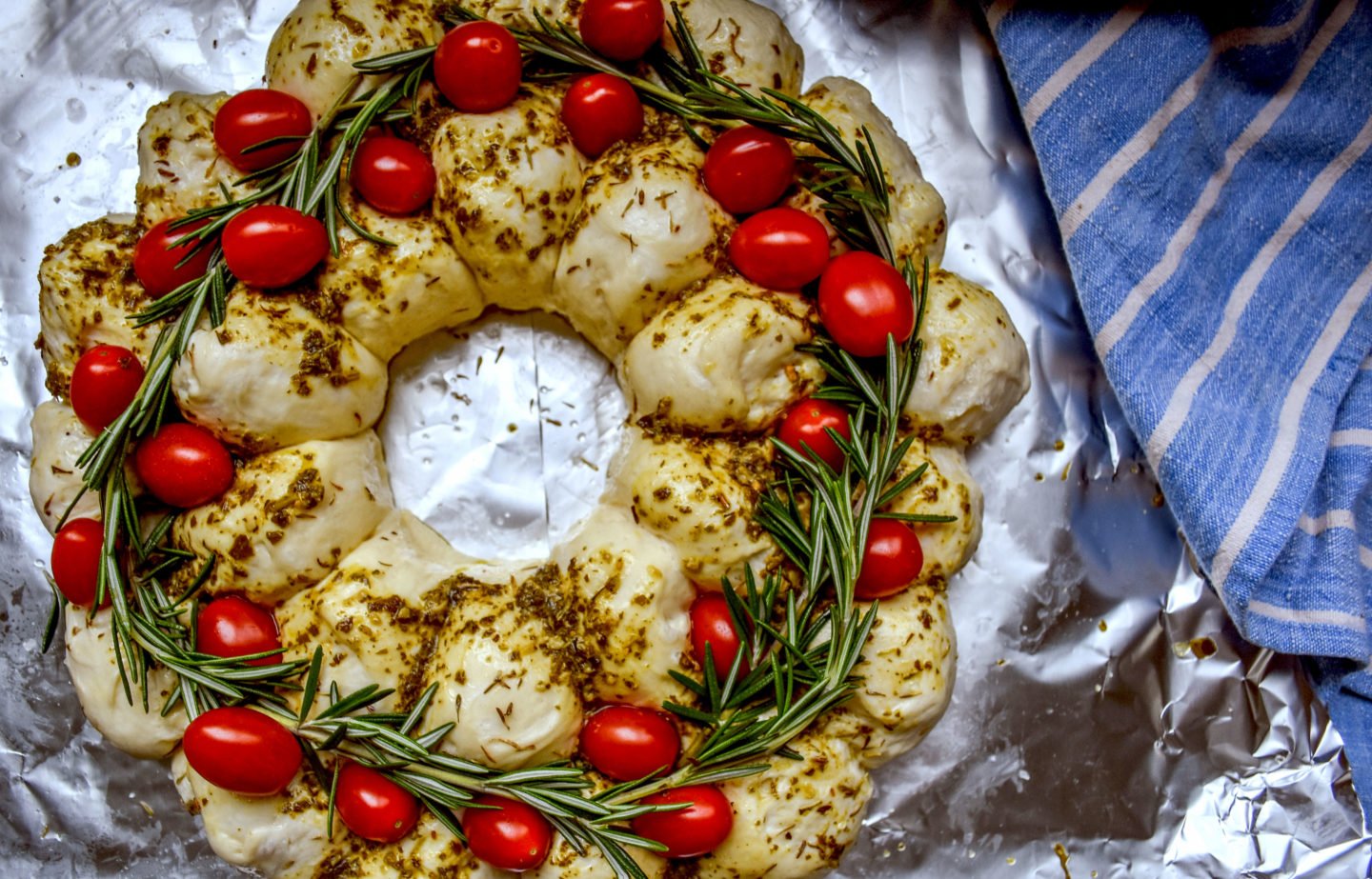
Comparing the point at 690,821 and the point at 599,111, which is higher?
the point at 599,111

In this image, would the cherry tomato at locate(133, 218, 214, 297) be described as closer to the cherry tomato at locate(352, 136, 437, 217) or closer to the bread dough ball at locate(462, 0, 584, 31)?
the cherry tomato at locate(352, 136, 437, 217)

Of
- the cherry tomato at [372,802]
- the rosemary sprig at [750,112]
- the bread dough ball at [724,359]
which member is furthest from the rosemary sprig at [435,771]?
the rosemary sprig at [750,112]

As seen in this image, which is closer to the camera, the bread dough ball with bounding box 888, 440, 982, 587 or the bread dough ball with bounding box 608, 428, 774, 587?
the bread dough ball with bounding box 608, 428, 774, 587

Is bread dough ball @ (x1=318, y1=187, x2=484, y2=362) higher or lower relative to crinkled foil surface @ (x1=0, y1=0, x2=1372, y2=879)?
higher

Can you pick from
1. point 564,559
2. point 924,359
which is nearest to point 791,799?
point 564,559

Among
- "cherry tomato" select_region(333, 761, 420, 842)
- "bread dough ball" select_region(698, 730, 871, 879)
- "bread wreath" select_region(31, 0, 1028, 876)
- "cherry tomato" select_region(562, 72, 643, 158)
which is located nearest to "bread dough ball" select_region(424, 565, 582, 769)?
"bread wreath" select_region(31, 0, 1028, 876)

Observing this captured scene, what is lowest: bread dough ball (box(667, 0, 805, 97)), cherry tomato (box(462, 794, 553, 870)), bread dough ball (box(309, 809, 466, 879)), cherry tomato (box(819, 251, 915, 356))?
bread dough ball (box(309, 809, 466, 879))

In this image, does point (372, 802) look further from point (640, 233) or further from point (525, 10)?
point (525, 10)

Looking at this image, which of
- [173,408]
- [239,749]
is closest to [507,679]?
[239,749]
